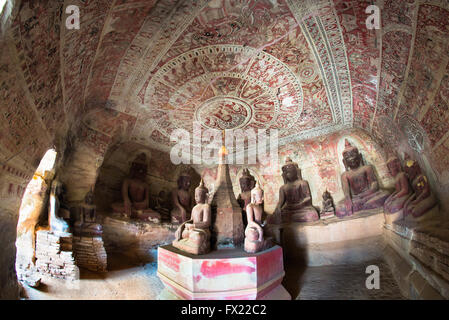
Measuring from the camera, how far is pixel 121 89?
591 centimetres

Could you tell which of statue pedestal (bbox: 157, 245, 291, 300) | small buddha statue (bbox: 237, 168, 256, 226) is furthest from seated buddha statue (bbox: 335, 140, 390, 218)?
statue pedestal (bbox: 157, 245, 291, 300)

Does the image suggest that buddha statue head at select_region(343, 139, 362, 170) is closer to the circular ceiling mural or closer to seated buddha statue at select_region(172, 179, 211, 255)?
the circular ceiling mural

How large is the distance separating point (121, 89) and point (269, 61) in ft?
13.0

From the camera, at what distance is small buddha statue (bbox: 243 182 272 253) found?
4.07 meters

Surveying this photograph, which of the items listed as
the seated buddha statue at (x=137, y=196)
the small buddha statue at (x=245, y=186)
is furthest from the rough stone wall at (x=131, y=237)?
the small buddha statue at (x=245, y=186)

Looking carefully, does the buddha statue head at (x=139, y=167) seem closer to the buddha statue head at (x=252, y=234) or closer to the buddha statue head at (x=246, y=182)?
the buddha statue head at (x=246, y=182)

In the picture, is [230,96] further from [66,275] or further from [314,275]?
[66,275]

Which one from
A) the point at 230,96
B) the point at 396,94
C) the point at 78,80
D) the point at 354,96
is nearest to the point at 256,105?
the point at 230,96

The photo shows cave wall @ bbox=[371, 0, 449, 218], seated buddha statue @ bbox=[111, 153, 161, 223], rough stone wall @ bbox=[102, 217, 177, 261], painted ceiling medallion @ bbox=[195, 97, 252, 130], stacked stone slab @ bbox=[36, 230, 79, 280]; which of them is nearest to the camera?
cave wall @ bbox=[371, 0, 449, 218]

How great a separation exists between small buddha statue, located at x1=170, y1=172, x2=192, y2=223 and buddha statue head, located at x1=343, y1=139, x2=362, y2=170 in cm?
628

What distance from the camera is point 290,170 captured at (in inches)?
346

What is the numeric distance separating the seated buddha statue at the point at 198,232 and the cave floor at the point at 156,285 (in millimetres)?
1188

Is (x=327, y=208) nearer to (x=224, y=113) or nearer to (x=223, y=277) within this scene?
(x=224, y=113)

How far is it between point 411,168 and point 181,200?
7674 mm
